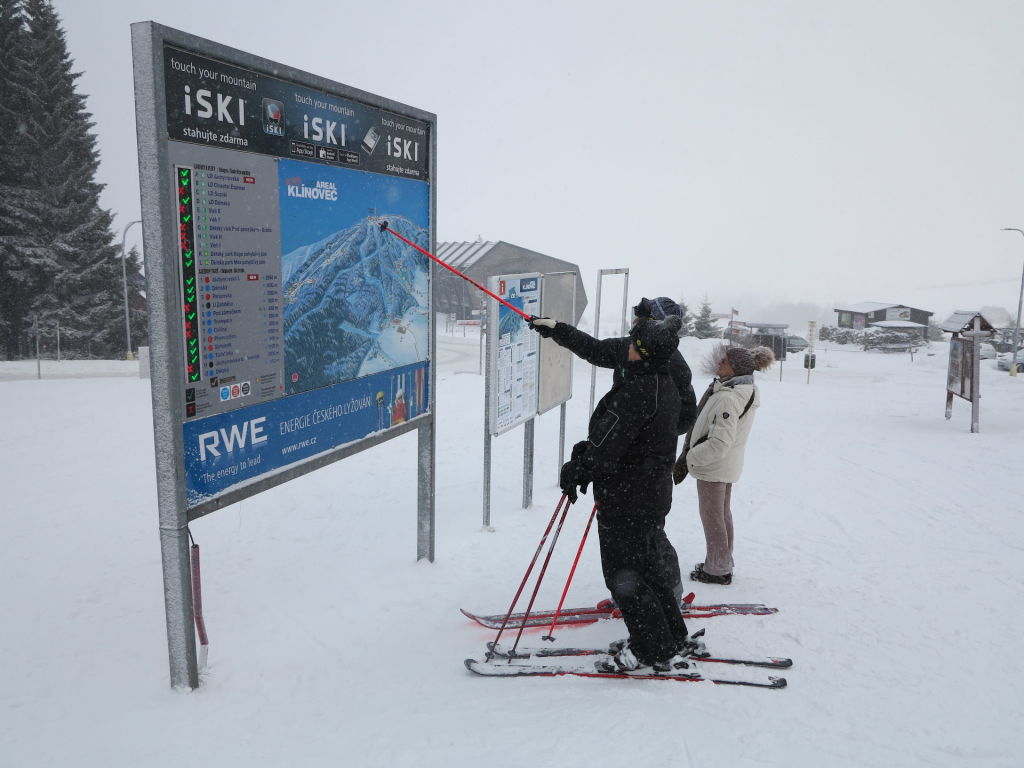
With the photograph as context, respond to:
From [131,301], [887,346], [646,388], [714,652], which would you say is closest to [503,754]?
[714,652]

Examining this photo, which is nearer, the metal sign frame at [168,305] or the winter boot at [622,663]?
the metal sign frame at [168,305]

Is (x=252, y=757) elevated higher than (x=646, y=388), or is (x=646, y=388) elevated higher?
(x=646, y=388)

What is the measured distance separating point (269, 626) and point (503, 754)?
6.66ft

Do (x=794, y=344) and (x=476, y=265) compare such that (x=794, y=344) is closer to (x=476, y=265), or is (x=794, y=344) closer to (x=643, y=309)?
(x=476, y=265)

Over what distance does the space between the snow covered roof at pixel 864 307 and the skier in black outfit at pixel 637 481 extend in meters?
61.3

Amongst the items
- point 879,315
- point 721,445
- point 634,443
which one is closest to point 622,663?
point 634,443

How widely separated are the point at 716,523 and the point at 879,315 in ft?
197

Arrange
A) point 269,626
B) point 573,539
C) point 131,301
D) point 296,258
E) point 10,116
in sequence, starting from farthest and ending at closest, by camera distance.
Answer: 1. point 131,301
2. point 10,116
3. point 573,539
4. point 269,626
5. point 296,258

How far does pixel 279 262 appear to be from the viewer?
144 inches

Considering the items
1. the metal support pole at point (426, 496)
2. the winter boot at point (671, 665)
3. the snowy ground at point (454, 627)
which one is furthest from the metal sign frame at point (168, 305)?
the winter boot at point (671, 665)

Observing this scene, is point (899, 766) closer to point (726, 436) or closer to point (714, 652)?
point (714, 652)

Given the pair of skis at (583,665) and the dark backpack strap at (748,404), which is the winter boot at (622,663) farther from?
the dark backpack strap at (748,404)

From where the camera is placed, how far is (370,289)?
4574 millimetres

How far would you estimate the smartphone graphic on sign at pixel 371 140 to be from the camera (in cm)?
442
